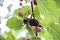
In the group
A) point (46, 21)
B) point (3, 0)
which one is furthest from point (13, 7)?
point (46, 21)

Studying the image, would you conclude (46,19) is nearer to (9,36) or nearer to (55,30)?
(55,30)

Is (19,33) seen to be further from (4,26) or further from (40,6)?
(40,6)

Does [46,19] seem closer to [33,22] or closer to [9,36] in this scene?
[33,22]

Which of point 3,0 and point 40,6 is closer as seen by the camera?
point 40,6

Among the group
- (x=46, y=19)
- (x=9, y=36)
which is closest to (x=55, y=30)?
(x=46, y=19)

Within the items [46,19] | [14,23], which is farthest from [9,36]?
[46,19]

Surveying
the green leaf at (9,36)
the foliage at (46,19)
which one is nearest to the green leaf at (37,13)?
the foliage at (46,19)

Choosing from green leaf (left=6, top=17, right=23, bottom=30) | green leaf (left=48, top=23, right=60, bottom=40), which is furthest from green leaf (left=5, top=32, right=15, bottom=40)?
green leaf (left=48, top=23, right=60, bottom=40)

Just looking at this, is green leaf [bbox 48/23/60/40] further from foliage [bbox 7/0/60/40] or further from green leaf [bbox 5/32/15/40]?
green leaf [bbox 5/32/15/40]

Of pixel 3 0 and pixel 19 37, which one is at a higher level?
pixel 3 0
